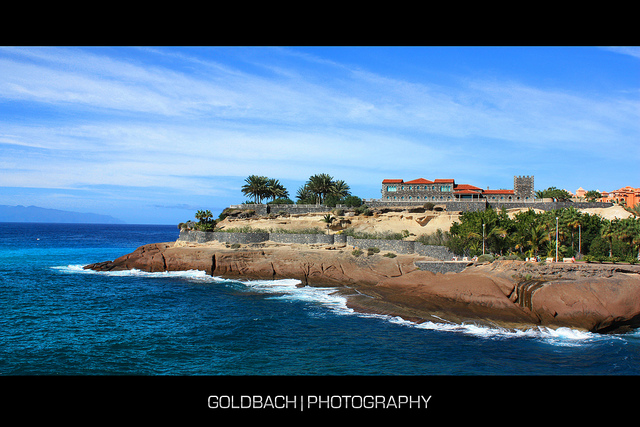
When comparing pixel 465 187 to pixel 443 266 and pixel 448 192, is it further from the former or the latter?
pixel 443 266

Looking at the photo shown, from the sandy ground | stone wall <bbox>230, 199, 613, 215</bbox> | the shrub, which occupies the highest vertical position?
stone wall <bbox>230, 199, 613, 215</bbox>

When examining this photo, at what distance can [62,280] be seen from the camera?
47.1 m

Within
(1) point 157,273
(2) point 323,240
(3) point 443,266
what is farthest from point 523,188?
(1) point 157,273

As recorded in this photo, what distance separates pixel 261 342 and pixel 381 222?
140ft

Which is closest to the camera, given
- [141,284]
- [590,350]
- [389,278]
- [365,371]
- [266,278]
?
[365,371]

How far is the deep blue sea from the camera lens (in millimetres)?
19891

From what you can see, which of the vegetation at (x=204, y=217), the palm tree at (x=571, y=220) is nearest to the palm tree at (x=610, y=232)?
the palm tree at (x=571, y=220)

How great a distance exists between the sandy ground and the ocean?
2604 centimetres

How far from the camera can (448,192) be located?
74000 millimetres

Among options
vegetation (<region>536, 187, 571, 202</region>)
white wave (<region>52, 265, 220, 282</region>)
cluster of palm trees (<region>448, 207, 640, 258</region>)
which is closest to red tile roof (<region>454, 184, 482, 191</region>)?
vegetation (<region>536, 187, 571, 202</region>)

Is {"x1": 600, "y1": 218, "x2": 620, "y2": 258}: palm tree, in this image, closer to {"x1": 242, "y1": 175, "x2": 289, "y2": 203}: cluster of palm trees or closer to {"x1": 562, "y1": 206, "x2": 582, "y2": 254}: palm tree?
{"x1": 562, "y1": 206, "x2": 582, "y2": 254}: palm tree
